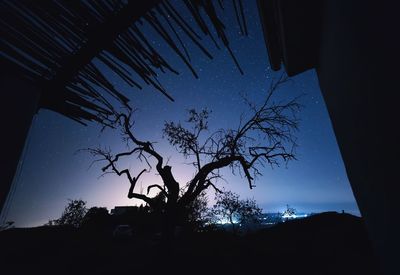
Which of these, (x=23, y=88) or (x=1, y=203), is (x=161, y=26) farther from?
(x=1, y=203)

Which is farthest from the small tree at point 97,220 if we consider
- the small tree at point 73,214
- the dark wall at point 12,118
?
the dark wall at point 12,118

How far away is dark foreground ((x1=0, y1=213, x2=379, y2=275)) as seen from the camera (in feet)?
27.0

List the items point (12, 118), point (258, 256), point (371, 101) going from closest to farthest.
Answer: point (371, 101) → point (12, 118) → point (258, 256)

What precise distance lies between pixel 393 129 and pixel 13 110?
232 cm

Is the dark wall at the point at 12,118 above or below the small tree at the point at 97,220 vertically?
below

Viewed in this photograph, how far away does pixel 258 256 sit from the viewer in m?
10.2

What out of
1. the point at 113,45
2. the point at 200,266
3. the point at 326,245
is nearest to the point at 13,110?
the point at 113,45

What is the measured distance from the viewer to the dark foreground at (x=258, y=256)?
27.0ft

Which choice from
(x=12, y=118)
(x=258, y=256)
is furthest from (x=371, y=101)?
(x=258, y=256)

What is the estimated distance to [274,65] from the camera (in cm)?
309

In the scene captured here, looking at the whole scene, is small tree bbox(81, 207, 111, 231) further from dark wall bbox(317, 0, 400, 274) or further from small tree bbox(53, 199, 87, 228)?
dark wall bbox(317, 0, 400, 274)

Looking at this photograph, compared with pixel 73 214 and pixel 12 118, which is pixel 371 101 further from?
pixel 73 214

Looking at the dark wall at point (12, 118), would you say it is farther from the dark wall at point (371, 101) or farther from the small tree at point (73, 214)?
the small tree at point (73, 214)

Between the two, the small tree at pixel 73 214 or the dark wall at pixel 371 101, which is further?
the small tree at pixel 73 214
